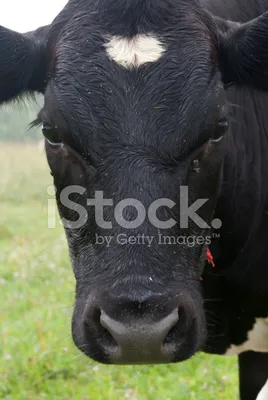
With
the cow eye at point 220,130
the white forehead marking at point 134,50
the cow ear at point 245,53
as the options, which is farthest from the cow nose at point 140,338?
the cow ear at point 245,53

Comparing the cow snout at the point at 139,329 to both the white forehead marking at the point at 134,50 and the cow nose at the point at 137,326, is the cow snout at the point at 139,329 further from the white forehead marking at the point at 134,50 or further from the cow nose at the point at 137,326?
the white forehead marking at the point at 134,50

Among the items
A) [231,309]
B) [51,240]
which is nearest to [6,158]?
[51,240]

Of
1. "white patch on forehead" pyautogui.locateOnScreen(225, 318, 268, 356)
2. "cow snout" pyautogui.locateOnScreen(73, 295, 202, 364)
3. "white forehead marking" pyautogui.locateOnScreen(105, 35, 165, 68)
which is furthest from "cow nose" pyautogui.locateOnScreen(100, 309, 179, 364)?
"white patch on forehead" pyautogui.locateOnScreen(225, 318, 268, 356)

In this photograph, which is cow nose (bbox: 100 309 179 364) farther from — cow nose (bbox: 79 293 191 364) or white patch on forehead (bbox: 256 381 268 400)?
white patch on forehead (bbox: 256 381 268 400)

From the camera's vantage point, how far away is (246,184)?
13.9ft

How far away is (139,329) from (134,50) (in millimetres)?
1311

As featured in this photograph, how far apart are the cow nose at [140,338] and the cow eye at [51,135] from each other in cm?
96

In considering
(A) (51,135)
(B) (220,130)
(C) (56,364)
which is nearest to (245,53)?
(B) (220,130)

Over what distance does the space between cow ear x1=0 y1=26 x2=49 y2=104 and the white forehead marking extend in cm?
53

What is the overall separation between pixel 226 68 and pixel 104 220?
1.15 m

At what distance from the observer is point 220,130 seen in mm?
3551

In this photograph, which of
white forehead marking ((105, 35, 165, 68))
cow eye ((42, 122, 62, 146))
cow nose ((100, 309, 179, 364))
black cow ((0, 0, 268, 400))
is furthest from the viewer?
cow eye ((42, 122, 62, 146))

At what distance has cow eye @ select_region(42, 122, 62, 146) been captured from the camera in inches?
138

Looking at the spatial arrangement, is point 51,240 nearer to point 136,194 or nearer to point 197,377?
point 197,377
